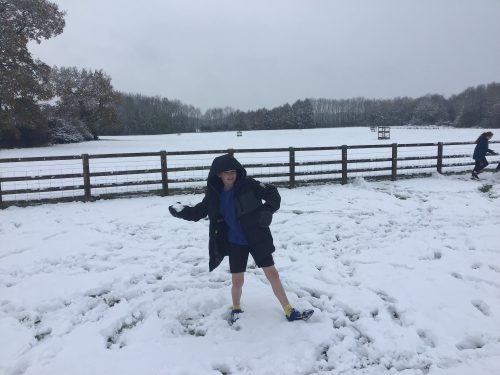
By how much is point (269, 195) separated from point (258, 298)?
1.54 m

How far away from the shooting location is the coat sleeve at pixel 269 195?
12.7 ft

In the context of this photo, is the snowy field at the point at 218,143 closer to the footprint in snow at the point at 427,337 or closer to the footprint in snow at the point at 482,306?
the footprint in snow at the point at 482,306

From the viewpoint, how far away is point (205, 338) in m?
3.88

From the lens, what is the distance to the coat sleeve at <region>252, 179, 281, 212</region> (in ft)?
12.7

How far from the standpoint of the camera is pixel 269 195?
3900mm

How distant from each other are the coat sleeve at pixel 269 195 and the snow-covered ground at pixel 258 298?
1.35 metres

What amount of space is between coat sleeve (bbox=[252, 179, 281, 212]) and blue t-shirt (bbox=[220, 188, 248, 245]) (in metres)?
0.28

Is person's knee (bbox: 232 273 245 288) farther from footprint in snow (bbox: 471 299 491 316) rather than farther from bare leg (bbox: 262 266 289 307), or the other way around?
footprint in snow (bbox: 471 299 491 316)

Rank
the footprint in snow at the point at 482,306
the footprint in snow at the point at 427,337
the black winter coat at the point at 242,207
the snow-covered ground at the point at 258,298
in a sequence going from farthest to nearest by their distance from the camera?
the footprint in snow at the point at 482,306 → the black winter coat at the point at 242,207 → the footprint in snow at the point at 427,337 → the snow-covered ground at the point at 258,298

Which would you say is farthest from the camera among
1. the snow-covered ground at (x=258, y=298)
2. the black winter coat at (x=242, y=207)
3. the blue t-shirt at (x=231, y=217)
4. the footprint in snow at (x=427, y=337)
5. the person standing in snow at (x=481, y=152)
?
the person standing in snow at (x=481, y=152)

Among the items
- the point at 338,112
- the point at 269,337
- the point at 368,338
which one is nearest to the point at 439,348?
the point at 368,338

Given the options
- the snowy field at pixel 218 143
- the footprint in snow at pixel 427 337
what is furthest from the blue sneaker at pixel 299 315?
the snowy field at pixel 218 143

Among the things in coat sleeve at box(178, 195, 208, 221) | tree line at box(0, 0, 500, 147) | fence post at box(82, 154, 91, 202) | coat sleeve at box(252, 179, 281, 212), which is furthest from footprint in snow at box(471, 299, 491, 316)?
tree line at box(0, 0, 500, 147)

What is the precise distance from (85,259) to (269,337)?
363cm
